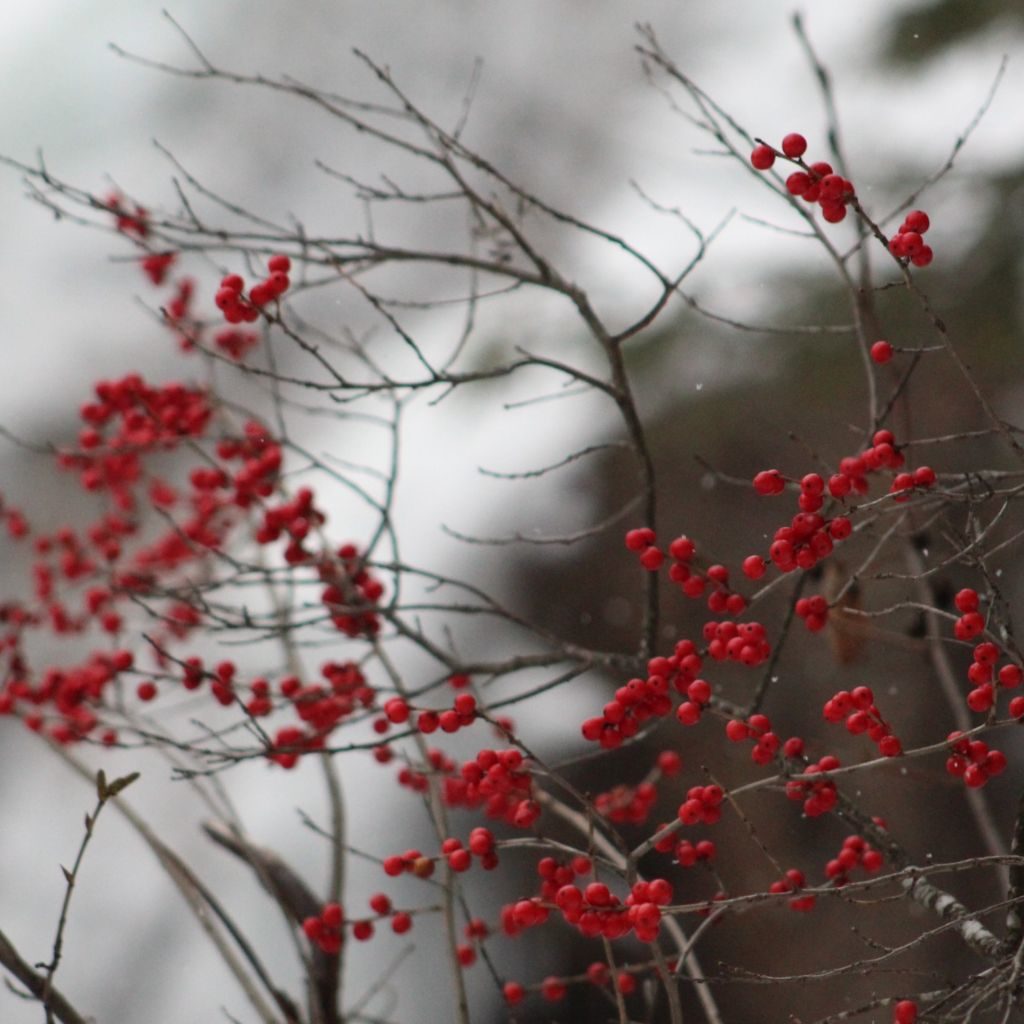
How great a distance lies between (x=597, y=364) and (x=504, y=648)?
0.50m

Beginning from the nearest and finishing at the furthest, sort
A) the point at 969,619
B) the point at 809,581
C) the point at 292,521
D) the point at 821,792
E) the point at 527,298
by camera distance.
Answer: the point at 969,619 → the point at 821,792 → the point at 292,521 → the point at 809,581 → the point at 527,298

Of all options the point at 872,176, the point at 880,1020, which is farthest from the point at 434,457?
the point at 880,1020

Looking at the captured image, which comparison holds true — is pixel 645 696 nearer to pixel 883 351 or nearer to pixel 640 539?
pixel 640 539

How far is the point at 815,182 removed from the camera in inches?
25.2

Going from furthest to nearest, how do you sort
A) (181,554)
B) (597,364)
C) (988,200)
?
(597,364), (988,200), (181,554)

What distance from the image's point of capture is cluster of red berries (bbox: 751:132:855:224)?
2.05ft

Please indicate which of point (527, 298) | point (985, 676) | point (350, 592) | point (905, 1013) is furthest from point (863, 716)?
point (527, 298)


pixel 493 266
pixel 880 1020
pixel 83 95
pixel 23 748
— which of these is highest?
pixel 83 95

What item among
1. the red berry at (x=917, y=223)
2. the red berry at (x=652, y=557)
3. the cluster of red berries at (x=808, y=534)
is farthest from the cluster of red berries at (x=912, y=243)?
the red berry at (x=652, y=557)

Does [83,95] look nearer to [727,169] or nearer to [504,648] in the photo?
[727,169]

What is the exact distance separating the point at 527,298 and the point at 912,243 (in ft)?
4.98

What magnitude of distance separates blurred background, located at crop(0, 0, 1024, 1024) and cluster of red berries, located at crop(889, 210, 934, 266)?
58 centimetres

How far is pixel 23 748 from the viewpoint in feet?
6.46

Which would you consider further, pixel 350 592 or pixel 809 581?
pixel 809 581
